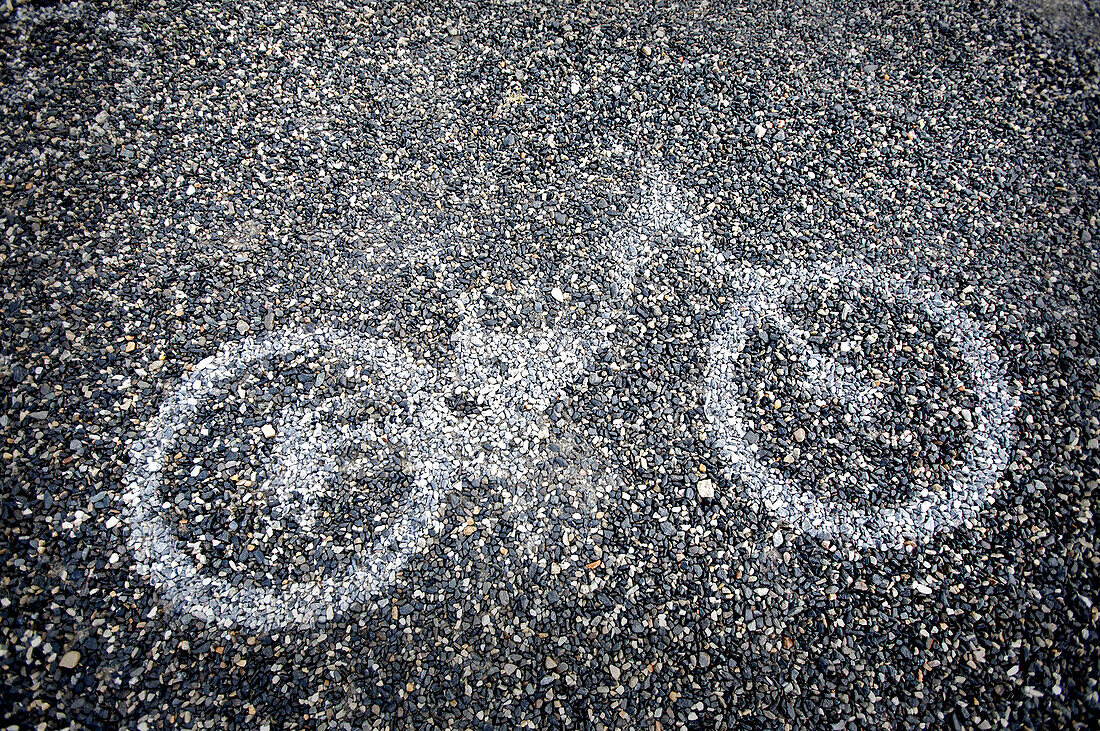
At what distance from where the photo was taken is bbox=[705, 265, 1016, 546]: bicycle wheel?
2.59 meters

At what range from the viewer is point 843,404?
2.82m

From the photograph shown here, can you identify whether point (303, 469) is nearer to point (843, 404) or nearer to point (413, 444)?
point (413, 444)

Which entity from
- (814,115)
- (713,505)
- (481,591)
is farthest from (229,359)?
(814,115)

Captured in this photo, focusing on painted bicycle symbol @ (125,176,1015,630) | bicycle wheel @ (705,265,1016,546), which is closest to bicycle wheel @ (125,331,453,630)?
painted bicycle symbol @ (125,176,1015,630)

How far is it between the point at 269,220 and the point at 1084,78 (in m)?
4.87

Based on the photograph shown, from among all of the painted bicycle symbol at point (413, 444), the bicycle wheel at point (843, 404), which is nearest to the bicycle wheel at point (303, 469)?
the painted bicycle symbol at point (413, 444)

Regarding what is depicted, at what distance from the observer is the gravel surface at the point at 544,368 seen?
229 centimetres

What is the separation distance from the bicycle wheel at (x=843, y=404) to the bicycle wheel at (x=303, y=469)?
131cm

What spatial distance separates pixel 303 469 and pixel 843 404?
2394 millimetres

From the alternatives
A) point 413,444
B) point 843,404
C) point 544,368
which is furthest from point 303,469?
point 843,404

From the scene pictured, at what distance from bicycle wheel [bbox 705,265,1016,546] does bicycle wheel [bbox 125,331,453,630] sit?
1.31 meters

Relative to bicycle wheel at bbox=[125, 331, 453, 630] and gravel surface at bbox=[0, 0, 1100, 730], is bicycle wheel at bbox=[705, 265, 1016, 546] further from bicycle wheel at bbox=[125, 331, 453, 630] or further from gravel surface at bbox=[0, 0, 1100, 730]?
bicycle wheel at bbox=[125, 331, 453, 630]

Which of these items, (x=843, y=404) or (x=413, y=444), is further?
(x=843, y=404)

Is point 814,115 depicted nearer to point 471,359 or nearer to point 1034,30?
point 1034,30
